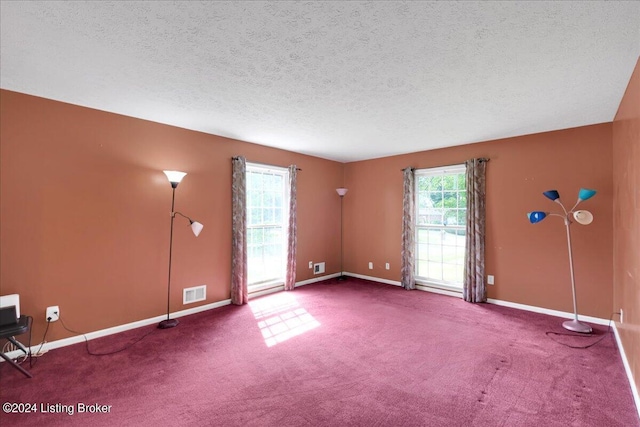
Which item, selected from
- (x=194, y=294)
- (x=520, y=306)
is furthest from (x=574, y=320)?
(x=194, y=294)

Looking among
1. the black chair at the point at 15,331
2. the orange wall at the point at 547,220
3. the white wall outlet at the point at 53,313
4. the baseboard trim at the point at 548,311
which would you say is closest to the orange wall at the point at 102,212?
the white wall outlet at the point at 53,313

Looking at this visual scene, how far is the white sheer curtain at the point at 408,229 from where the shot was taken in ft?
17.1

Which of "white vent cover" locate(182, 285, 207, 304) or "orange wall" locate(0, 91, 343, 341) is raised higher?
→ "orange wall" locate(0, 91, 343, 341)

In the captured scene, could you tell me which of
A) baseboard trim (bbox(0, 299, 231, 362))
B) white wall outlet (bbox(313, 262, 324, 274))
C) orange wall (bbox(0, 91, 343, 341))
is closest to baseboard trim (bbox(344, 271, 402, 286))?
white wall outlet (bbox(313, 262, 324, 274))

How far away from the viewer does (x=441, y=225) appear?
200 inches

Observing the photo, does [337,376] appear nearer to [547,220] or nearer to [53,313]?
[53,313]

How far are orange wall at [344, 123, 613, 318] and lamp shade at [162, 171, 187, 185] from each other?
394cm

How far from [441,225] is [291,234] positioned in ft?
8.75

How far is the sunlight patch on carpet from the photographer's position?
333cm

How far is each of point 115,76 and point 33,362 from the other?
2713mm

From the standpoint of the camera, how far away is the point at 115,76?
7.99ft

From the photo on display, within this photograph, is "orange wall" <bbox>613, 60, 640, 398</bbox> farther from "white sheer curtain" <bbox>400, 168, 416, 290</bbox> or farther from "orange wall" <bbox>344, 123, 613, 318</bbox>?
"white sheer curtain" <bbox>400, 168, 416, 290</bbox>

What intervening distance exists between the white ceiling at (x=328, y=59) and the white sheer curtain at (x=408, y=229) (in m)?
1.73

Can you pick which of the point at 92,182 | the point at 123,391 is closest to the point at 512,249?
the point at 123,391
